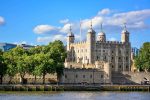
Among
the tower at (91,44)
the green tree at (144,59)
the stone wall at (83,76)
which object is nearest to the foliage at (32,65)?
the stone wall at (83,76)

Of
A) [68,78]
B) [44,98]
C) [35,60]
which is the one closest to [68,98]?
[44,98]

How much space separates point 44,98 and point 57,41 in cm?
5685

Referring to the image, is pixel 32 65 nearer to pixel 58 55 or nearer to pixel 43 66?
pixel 43 66

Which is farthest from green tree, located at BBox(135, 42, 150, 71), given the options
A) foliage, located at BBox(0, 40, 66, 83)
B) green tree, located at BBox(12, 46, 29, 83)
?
green tree, located at BBox(12, 46, 29, 83)

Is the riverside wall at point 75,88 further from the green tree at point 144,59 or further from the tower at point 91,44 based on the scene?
the tower at point 91,44

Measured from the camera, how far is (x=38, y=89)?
299 feet

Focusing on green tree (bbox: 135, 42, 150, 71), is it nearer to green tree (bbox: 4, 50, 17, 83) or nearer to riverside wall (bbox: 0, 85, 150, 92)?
riverside wall (bbox: 0, 85, 150, 92)

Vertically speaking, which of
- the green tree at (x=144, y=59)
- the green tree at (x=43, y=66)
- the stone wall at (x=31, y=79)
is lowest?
the stone wall at (x=31, y=79)

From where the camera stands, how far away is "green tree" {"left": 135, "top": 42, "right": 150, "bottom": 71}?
12031 cm

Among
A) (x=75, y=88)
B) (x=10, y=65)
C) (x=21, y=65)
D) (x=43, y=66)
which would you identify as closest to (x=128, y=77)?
(x=75, y=88)

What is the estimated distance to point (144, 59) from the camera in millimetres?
120812

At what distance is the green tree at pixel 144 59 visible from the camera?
12031cm

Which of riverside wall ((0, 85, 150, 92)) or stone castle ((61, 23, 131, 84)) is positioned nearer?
riverside wall ((0, 85, 150, 92))

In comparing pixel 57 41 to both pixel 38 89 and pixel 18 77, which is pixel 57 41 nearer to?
pixel 18 77
